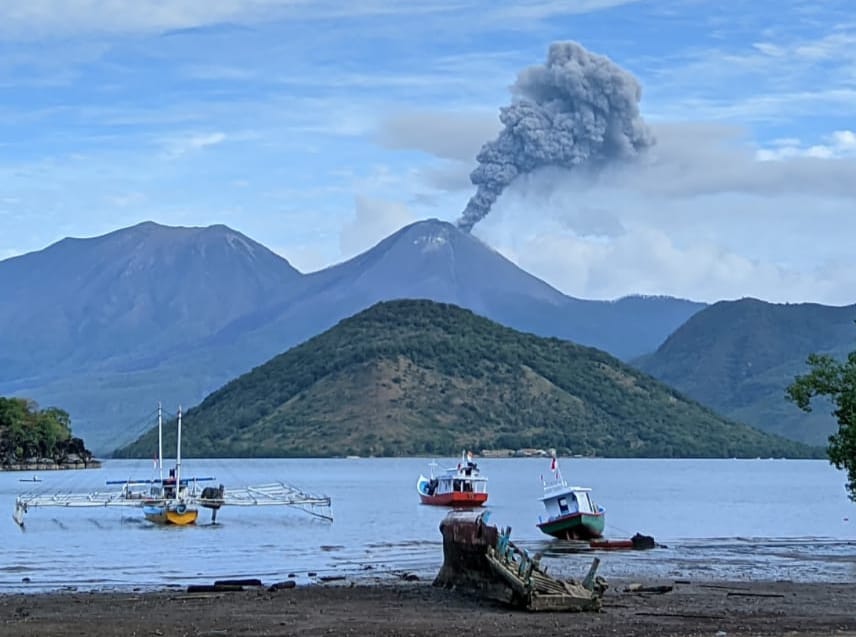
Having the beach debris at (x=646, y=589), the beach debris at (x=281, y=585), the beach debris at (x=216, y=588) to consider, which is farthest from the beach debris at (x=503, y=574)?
the beach debris at (x=216, y=588)

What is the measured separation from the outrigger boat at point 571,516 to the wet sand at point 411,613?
2287 centimetres

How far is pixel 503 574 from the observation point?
32094 mm

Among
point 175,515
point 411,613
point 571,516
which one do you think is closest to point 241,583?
point 411,613

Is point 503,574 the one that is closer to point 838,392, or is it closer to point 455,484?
point 838,392

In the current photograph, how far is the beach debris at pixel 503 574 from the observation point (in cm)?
3134

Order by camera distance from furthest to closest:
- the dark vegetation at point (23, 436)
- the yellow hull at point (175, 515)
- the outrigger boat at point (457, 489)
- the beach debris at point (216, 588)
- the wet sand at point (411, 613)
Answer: the dark vegetation at point (23, 436) < the outrigger boat at point (457, 489) < the yellow hull at point (175, 515) < the beach debris at point (216, 588) < the wet sand at point (411, 613)

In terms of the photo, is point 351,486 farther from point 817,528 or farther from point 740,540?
point 740,540

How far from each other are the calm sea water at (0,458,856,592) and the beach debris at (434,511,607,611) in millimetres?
8155

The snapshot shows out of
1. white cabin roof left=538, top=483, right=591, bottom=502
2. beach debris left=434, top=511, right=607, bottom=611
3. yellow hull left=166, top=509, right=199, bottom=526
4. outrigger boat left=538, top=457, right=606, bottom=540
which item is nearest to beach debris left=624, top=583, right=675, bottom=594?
beach debris left=434, top=511, right=607, bottom=611

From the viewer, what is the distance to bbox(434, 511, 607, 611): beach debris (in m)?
31.3

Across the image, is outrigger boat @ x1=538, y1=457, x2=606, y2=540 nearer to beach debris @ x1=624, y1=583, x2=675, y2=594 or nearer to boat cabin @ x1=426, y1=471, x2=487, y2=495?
beach debris @ x1=624, y1=583, x2=675, y2=594

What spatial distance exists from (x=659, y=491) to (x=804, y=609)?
8889cm

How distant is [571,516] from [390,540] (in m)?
7.20

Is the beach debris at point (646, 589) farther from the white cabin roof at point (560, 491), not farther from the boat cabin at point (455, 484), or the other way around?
the boat cabin at point (455, 484)
